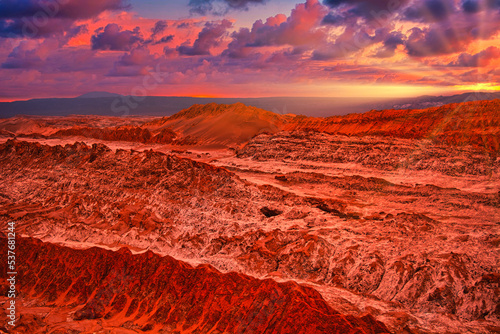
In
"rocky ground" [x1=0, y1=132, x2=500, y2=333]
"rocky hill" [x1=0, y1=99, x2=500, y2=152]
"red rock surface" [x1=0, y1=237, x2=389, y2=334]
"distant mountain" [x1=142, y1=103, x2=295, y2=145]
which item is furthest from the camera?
"distant mountain" [x1=142, y1=103, x2=295, y2=145]

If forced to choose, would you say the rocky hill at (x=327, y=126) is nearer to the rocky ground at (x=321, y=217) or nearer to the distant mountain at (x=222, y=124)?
the distant mountain at (x=222, y=124)

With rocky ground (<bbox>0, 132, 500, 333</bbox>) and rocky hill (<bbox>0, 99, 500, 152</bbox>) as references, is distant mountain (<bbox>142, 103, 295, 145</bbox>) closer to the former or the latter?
rocky hill (<bbox>0, 99, 500, 152</bbox>)

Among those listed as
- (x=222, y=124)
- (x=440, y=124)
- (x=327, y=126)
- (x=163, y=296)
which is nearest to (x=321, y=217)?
(x=163, y=296)

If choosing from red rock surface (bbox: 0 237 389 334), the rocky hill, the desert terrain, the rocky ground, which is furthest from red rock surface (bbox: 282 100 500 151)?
red rock surface (bbox: 0 237 389 334)

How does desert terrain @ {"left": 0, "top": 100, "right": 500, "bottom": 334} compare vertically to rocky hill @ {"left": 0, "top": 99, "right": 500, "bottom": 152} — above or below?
below

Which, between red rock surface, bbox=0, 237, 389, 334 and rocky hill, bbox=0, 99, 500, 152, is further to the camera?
rocky hill, bbox=0, 99, 500, 152

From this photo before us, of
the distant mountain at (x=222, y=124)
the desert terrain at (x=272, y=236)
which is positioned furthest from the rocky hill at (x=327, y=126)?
the desert terrain at (x=272, y=236)

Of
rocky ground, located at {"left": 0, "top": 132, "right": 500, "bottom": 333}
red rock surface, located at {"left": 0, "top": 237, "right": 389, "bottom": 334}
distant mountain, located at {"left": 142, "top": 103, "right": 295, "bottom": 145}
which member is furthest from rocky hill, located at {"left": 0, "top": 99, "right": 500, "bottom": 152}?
red rock surface, located at {"left": 0, "top": 237, "right": 389, "bottom": 334}

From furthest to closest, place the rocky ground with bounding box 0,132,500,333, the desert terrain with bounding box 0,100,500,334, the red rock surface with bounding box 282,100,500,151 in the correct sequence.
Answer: the red rock surface with bounding box 282,100,500,151 < the rocky ground with bounding box 0,132,500,333 < the desert terrain with bounding box 0,100,500,334
